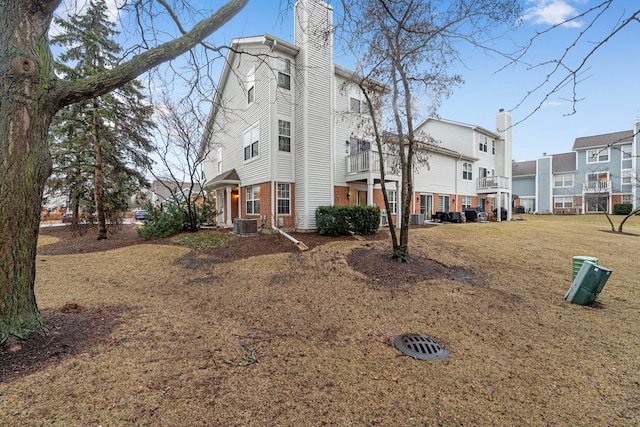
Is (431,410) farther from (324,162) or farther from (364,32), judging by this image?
(324,162)

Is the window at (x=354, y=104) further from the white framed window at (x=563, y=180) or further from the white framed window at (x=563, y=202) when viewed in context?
the white framed window at (x=563, y=202)

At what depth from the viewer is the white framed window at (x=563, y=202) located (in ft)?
105

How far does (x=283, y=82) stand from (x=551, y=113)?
11431 mm

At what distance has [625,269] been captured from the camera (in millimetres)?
7488

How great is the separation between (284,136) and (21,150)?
997cm

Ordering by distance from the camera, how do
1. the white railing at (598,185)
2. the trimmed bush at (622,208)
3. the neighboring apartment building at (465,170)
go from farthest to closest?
1. the white railing at (598,185)
2. the trimmed bush at (622,208)
3. the neighboring apartment building at (465,170)

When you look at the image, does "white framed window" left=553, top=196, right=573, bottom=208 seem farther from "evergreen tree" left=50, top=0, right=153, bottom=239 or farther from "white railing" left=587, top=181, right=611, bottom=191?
"evergreen tree" left=50, top=0, right=153, bottom=239

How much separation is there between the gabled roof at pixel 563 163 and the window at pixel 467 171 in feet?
64.3

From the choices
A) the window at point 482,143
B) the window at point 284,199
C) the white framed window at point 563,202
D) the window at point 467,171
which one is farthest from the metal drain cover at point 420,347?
the white framed window at point 563,202

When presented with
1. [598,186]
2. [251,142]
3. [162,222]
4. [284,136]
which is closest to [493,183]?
[598,186]

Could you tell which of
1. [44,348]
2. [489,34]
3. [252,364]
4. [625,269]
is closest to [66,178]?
[44,348]

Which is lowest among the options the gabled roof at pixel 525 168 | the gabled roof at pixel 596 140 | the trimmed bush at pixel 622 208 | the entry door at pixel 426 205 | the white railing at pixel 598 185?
the trimmed bush at pixel 622 208

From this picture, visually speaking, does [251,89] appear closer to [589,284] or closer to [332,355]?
[332,355]

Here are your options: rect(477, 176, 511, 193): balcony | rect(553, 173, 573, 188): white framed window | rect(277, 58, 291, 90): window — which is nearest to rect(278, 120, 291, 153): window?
rect(277, 58, 291, 90): window
